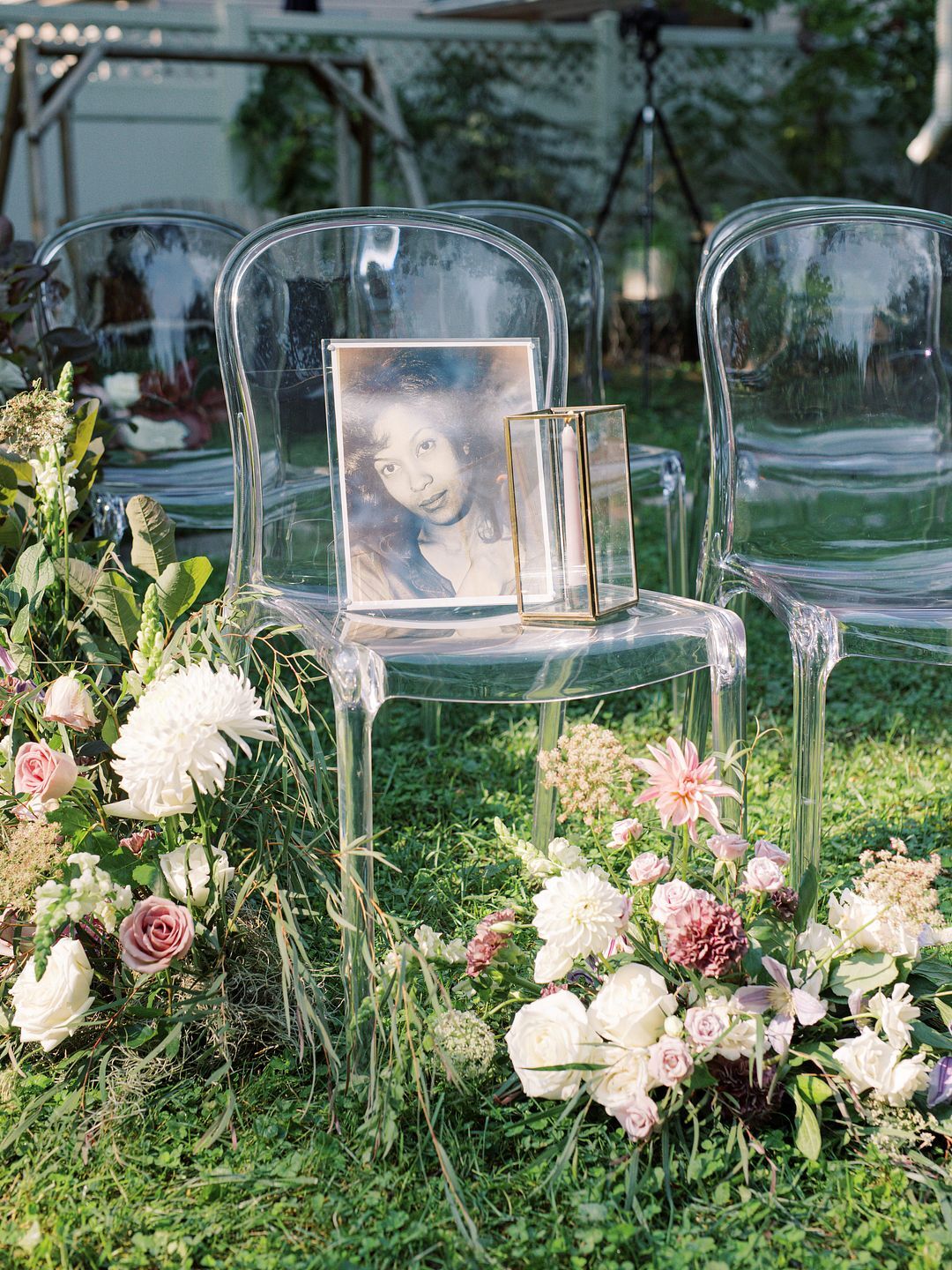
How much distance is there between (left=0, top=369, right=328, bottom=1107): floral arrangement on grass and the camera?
1.30 metres

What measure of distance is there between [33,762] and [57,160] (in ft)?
21.8

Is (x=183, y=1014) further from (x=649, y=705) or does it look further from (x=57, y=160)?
(x=57, y=160)

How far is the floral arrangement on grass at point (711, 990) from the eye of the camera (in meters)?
1.25

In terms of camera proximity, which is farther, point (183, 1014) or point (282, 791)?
point (282, 791)

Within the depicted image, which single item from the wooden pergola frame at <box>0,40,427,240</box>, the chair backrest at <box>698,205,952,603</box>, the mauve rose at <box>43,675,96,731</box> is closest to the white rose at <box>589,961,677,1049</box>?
the mauve rose at <box>43,675,96,731</box>

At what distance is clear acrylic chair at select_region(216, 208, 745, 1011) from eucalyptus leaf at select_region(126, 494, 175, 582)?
0.30 feet

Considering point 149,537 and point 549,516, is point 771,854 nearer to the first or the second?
point 549,516

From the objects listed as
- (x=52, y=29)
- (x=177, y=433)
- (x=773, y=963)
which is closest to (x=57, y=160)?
(x=52, y=29)

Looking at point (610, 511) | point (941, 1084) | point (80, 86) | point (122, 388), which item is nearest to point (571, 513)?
point (610, 511)

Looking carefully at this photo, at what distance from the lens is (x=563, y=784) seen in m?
1.31

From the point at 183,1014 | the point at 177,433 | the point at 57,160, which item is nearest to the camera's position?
the point at 183,1014

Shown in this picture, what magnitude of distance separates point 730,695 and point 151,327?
150 cm

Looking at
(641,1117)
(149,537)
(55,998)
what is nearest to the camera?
(641,1117)

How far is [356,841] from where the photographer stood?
1.28 meters
